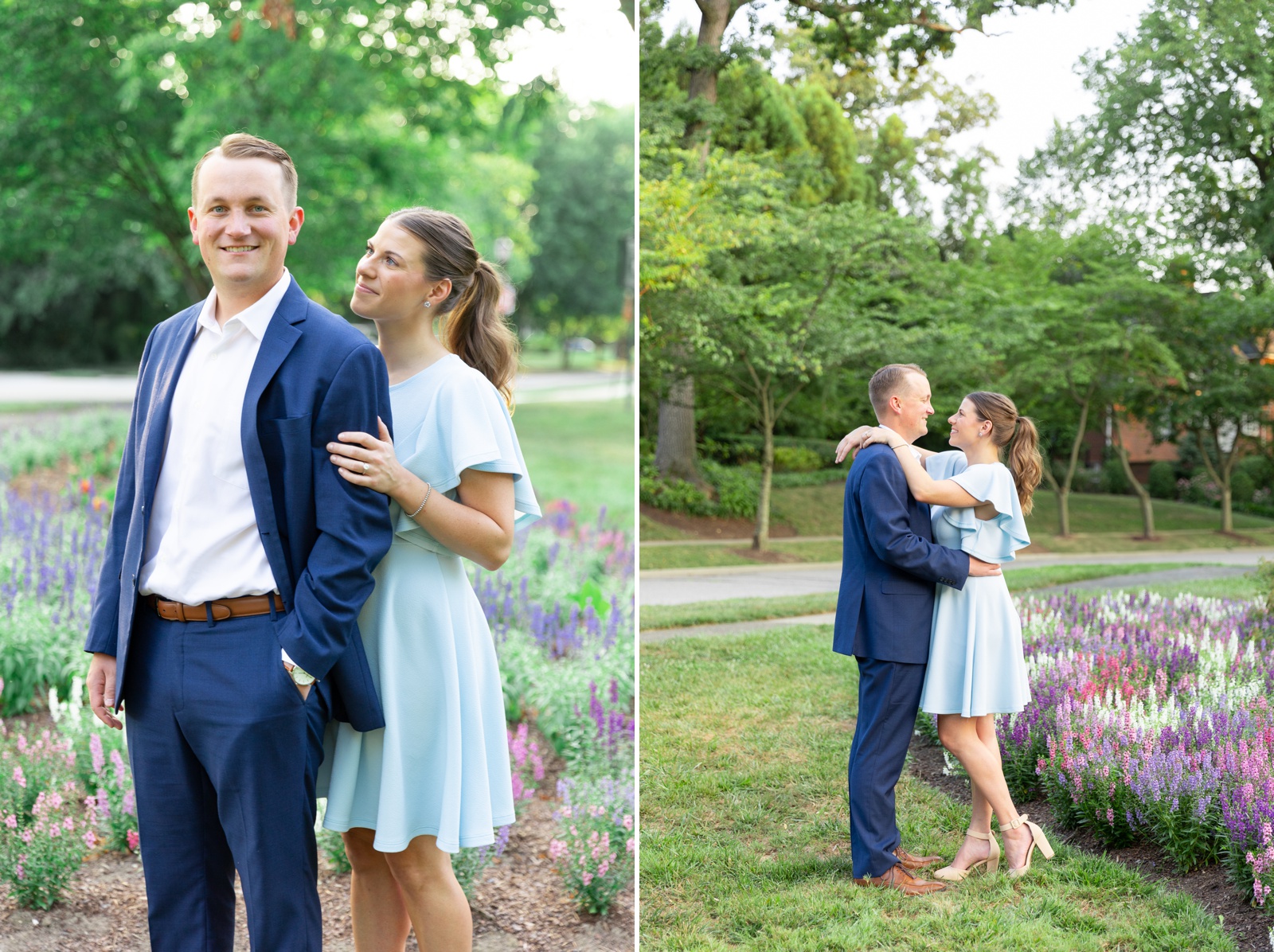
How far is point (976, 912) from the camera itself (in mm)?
3500

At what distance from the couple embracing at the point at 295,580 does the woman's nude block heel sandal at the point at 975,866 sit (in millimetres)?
1849

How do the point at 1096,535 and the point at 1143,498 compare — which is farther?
the point at 1096,535

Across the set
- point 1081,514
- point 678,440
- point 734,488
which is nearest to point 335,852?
point 1081,514

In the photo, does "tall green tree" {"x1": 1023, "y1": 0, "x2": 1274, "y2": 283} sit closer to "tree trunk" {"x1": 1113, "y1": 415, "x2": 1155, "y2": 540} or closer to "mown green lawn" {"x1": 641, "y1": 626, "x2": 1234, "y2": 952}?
"tree trunk" {"x1": 1113, "y1": 415, "x2": 1155, "y2": 540}

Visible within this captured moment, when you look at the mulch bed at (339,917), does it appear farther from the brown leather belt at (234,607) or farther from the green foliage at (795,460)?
the green foliage at (795,460)

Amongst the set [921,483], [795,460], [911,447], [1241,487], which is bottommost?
[795,460]

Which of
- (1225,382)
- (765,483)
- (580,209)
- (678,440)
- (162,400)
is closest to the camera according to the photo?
(162,400)

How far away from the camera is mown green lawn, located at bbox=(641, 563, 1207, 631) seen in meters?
9.15

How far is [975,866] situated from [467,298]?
268 centimetres

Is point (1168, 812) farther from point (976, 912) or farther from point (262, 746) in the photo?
point (262, 746)

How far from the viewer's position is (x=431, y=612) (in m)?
2.48

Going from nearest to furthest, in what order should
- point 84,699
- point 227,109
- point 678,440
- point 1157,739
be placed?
point 1157,739
point 84,699
point 227,109
point 678,440

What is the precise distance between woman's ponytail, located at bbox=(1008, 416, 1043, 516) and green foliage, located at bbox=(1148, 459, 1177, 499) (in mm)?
12159

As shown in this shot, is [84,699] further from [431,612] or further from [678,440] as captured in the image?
[678,440]
